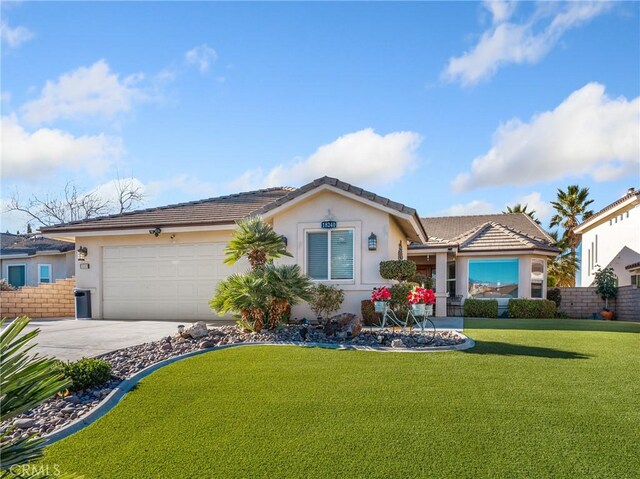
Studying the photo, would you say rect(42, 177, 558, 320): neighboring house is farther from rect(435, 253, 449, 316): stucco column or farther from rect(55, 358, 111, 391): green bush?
rect(55, 358, 111, 391): green bush

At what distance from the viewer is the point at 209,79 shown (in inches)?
473

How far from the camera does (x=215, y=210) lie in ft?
55.2

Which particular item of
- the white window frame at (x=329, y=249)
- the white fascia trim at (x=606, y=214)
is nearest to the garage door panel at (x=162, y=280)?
the white window frame at (x=329, y=249)

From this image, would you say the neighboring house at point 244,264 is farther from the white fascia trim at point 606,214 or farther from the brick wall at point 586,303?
the white fascia trim at point 606,214

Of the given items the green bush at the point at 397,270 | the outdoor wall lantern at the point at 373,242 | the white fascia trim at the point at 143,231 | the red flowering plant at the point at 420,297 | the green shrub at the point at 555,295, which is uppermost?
the white fascia trim at the point at 143,231

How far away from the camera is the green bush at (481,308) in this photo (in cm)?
1953

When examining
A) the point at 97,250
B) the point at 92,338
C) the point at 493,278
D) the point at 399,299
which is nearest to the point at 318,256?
the point at 399,299

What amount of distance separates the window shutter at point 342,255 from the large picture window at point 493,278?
32.3ft

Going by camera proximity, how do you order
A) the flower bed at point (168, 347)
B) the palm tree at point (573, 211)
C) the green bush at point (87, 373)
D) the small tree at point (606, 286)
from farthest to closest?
the palm tree at point (573, 211), the small tree at point (606, 286), the green bush at point (87, 373), the flower bed at point (168, 347)

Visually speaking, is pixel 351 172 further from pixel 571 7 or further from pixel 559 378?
pixel 559 378

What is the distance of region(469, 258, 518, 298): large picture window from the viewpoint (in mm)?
20578

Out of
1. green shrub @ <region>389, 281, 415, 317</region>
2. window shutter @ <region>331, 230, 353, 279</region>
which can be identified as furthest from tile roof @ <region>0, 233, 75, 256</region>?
green shrub @ <region>389, 281, 415, 317</region>

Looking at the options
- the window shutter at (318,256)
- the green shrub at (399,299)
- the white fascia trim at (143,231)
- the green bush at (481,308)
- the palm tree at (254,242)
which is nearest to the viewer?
the palm tree at (254,242)

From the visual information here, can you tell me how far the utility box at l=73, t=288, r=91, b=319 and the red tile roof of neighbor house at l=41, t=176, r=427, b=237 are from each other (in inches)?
94.5
